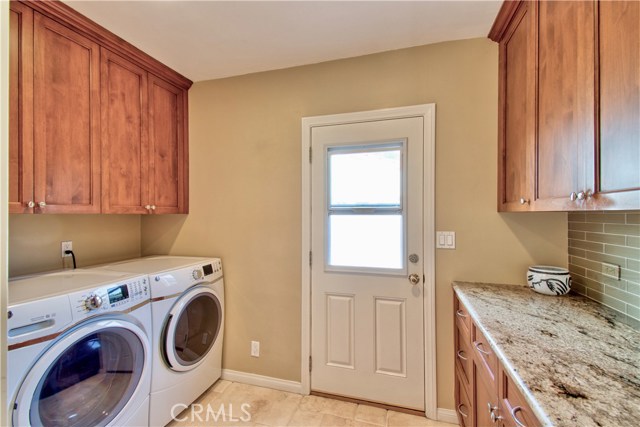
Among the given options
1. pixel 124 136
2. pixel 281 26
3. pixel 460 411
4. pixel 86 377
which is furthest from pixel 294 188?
pixel 460 411

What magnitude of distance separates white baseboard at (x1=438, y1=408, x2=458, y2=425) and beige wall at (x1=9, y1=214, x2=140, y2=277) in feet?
8.67

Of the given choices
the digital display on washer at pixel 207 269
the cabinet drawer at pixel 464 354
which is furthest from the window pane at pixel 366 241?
the digital display on washer at pixel 207 269

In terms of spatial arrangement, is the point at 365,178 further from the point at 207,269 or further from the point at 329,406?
the point at 329,406

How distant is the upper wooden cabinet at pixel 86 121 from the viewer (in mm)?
1348

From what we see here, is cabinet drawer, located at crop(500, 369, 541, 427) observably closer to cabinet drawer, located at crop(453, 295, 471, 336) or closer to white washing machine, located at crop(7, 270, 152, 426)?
cabinet drawer, located at crop(453, 295, 471, 336)

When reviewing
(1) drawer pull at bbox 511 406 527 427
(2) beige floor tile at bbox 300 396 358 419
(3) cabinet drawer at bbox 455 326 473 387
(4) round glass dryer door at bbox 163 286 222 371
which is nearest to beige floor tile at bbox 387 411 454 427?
(2) beige floor tile at bbox 300 396 358 419

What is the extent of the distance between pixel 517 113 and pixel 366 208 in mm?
996

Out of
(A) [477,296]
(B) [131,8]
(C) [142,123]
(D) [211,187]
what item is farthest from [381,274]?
(B) [131,8]

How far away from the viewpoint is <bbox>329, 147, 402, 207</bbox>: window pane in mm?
1844

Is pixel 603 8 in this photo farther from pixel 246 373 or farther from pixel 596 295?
pixel 246 373

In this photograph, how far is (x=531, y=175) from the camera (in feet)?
4.24

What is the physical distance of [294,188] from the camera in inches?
80.4

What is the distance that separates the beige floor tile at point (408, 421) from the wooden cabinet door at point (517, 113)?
1.41 m

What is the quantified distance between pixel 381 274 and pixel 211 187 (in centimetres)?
153
